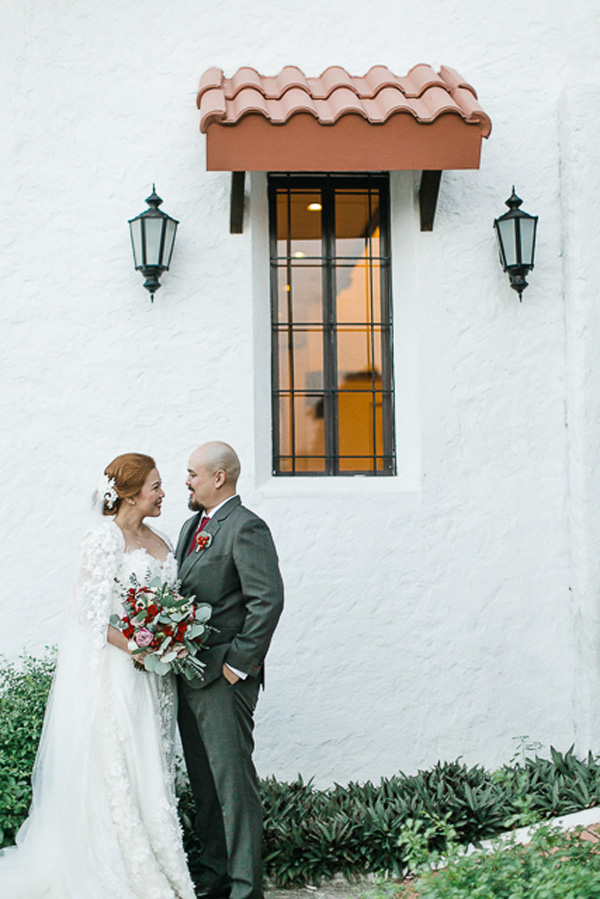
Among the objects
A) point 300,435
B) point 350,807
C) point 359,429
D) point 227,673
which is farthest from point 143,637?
point 359,429

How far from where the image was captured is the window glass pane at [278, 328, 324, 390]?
552cm

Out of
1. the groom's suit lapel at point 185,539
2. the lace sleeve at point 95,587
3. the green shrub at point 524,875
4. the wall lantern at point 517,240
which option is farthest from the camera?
the wall lantern at point 517,240

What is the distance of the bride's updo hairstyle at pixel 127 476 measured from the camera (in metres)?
3.92

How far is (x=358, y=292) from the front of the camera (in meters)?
5.57

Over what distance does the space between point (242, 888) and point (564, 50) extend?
5347 mm

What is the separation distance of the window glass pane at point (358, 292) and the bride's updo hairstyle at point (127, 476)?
2.14m

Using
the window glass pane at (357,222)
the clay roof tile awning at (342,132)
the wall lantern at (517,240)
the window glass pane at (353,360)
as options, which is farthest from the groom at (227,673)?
the wall lantern at (517,240)

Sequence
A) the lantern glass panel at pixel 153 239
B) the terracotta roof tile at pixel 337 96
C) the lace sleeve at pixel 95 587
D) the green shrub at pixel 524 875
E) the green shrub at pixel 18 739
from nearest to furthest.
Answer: the green shrub at pixel 524 875 → the lace sleeve at pixel 95 587 → the green shrub at pixel 18 739 → the terracotta roof tile at pixel 337 96 → the lantern glass panel at pixel 153 239

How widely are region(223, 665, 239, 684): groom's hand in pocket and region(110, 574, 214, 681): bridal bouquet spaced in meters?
0.13

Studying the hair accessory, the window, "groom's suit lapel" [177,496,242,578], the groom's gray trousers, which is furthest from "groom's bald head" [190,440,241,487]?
the window

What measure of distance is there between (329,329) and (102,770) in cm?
316

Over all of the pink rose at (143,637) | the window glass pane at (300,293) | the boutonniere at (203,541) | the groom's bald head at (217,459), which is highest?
the window glass pane at (300,293)

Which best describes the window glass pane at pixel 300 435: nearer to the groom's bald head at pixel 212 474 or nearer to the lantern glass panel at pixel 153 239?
the lantern glass panel at pixel 153 239

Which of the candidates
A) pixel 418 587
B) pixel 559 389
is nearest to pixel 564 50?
pixel 559 389
